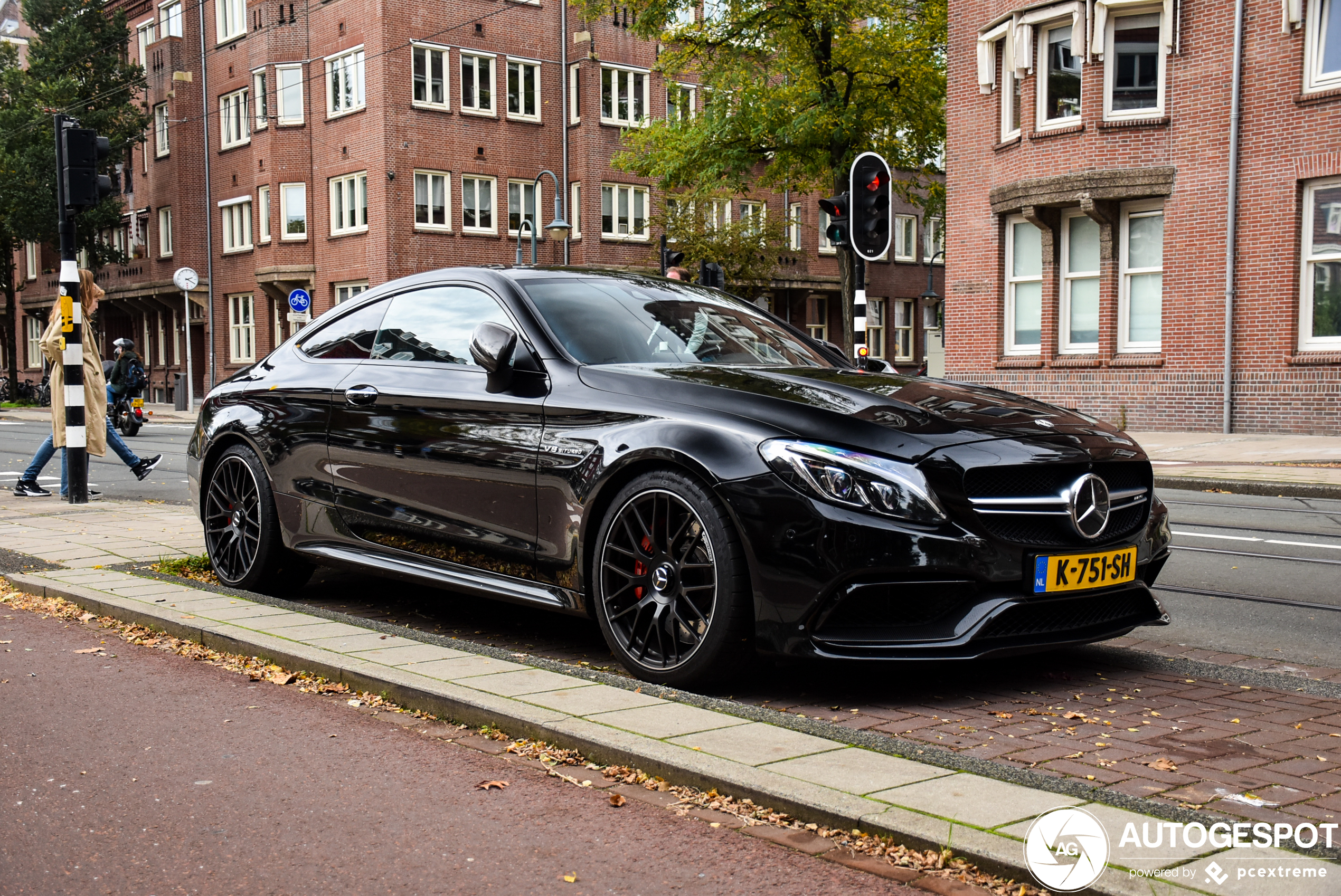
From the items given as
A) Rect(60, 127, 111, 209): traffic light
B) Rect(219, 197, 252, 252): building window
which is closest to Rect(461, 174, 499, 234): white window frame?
Rect(219, 197, 252, 252): building window

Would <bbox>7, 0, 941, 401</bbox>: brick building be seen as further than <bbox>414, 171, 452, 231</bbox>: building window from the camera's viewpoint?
No

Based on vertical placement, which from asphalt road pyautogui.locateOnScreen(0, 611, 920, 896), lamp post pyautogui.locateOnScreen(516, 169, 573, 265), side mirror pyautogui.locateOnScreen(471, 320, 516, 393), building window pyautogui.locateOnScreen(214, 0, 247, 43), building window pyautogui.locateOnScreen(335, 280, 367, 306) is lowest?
asphalt road pyautogui.locateOnScreen(0, 611, 920, 896)

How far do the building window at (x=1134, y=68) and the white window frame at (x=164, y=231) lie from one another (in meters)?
36.5

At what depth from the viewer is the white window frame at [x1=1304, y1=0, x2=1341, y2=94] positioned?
64.7 feet

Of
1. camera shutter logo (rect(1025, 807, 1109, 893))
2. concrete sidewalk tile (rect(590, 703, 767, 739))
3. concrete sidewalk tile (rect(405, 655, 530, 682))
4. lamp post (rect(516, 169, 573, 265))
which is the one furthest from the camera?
lamp post (rect(516, 169, 573, 265))

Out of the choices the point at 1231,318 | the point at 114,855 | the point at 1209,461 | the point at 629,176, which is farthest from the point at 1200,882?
the point at 629,176

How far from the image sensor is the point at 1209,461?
1576 centimetres

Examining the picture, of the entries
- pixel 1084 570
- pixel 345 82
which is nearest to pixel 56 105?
pixel 345 82

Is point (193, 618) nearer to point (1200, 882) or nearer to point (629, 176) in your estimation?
point (1200, 882)

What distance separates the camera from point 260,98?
4297cm

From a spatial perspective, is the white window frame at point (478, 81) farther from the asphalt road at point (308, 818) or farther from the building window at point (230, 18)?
the asphalt road at point (308, 818)

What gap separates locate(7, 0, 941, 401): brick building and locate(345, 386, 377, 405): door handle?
31541mm

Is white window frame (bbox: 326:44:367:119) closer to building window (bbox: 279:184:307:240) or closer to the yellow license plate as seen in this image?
building window (bbox: 279:184:307:240)

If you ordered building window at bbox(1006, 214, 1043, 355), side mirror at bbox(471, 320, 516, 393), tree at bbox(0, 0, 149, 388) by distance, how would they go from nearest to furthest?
side mirror at bbox(471, 320, 516, 393), building window at bbox(1006, 214, 1043, 355), tree at bbox(0, 0, 149, 388)
